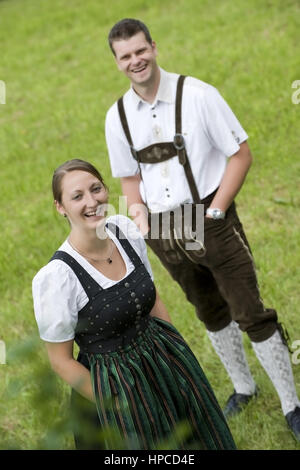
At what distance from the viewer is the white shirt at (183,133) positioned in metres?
3.17

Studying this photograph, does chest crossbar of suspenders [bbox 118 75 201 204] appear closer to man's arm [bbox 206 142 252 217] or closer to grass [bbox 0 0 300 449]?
man's arm [bbox 206 142 252 217]

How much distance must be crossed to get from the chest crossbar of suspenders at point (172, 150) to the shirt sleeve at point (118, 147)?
4cm

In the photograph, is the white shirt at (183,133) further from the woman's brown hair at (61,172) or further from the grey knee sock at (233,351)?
the grey knee sock at (233,351)

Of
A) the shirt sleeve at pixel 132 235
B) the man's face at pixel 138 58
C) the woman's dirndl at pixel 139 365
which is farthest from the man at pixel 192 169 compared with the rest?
the woman's dirndl at pixel 139 365

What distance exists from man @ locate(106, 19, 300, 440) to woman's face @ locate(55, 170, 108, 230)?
718 millimetres

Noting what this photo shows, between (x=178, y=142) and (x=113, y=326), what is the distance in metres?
1.02

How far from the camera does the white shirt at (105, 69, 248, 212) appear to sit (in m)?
3.17

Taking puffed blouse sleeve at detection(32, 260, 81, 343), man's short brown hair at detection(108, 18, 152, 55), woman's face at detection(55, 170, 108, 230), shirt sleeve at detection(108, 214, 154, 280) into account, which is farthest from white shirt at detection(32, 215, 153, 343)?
man's short brown hair at detection(108, 18, 152, 55)

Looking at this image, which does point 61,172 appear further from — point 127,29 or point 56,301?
point 127,29

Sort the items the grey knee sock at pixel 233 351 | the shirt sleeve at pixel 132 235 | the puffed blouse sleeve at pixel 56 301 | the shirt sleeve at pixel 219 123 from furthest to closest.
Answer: the grey knee sock at pixel 233 351 < the shirt sleeve at pixel 219 123 < the shirt sleeve at pixel 132 235 < the puffed blouse sleeve at pixel 56 301

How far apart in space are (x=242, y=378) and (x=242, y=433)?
0.31 meters

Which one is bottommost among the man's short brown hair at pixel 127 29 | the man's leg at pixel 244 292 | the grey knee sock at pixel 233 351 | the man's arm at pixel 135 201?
the grey knee sock at pixel 233 351

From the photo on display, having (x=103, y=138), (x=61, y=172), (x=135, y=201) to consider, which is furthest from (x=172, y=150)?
(x=103, y=138)
